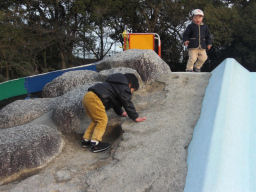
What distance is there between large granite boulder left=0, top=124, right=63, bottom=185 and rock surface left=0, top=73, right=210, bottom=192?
0.34 feet

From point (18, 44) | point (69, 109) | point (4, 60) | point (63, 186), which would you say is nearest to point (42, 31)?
point (18, 44)

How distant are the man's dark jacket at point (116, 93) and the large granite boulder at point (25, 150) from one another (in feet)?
2.06

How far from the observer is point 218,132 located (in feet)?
6.63

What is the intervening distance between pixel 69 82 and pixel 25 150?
1747 millimetres

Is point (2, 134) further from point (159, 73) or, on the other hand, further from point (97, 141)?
point (159, 73)

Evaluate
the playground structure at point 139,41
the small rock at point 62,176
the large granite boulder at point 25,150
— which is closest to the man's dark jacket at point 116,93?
the large granite boulder at point 25,150

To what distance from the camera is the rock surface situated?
178cm

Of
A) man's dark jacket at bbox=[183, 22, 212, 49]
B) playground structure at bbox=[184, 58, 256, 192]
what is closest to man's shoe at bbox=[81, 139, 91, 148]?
playground structure at bbox=[184, 58, 256, 192]

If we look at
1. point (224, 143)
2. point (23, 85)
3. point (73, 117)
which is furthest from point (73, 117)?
point (23, 85)

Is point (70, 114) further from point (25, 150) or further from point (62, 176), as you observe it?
point (62, 176)

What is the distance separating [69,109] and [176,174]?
1.51 m

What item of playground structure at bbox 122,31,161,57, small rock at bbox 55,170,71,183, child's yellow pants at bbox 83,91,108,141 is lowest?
small rock at bbox 55,170,71,183

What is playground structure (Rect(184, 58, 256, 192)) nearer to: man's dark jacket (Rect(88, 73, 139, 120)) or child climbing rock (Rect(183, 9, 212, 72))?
man's dark jacket (Rect(88, 73, 139, 120))

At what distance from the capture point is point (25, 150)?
2.17 meters
